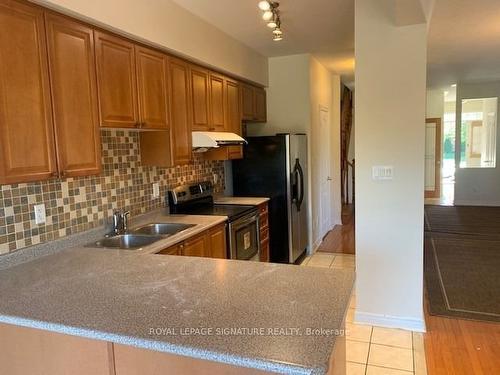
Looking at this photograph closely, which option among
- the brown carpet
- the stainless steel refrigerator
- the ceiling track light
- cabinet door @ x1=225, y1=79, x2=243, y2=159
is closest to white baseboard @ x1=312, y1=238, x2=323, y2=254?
the stainless steel refrigerator

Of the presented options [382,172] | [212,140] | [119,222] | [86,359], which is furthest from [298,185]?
[86,359]

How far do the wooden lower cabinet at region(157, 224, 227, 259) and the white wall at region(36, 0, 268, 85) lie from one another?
1.43 m

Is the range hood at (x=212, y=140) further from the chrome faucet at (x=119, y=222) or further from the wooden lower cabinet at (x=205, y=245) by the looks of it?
the chrome faucet at (x=119, y=222)

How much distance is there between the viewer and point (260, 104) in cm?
471

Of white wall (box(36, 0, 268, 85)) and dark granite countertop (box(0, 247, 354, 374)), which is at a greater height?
white wall (box(36, 0, 268, 85))

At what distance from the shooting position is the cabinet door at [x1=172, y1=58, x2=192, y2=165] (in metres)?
2.99

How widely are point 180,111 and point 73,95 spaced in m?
1.10

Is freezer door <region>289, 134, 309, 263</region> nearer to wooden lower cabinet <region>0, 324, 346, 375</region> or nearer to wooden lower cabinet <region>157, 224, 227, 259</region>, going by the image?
wooden lower cabinet <region>157, 224, 227, 259</region>

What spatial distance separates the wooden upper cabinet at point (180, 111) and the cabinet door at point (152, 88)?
0.10 meters

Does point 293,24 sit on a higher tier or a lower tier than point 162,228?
higher

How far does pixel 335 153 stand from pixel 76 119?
4929 mm

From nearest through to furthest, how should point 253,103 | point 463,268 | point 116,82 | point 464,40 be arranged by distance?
point 116,82, point 463,268, point 464,40, point 253,103

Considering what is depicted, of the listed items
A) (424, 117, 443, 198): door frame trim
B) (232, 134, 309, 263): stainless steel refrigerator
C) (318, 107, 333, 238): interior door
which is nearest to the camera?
(232, 134, 309, 263): stainless steel refrigerator

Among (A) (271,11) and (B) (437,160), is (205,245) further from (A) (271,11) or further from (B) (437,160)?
(B) (437,160)
